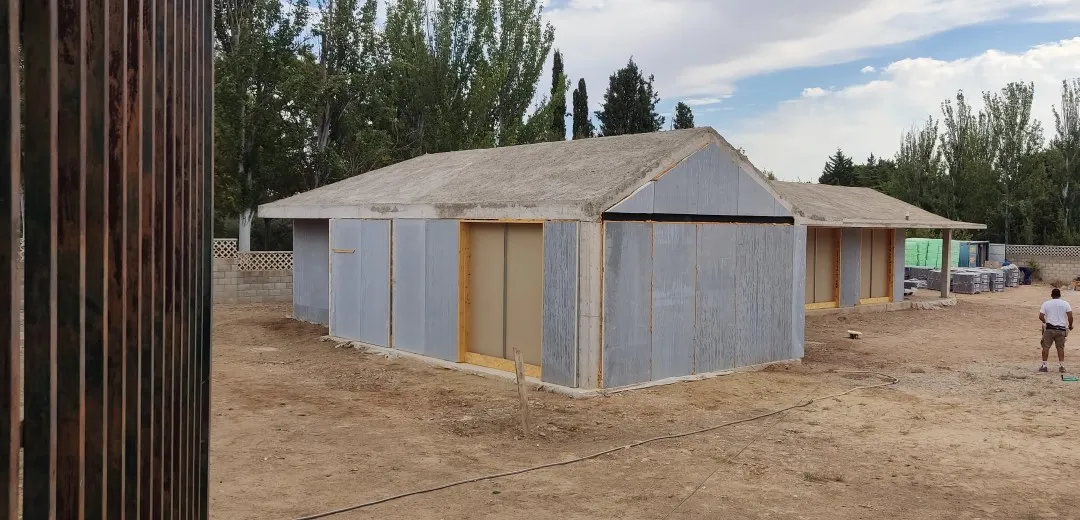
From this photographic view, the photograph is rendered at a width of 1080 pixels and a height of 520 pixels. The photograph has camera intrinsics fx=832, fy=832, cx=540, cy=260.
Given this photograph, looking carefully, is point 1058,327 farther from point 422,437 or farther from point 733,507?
point 422,437

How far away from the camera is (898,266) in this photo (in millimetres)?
23047

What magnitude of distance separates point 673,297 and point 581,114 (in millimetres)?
33373

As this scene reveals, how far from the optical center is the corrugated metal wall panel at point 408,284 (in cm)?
1293

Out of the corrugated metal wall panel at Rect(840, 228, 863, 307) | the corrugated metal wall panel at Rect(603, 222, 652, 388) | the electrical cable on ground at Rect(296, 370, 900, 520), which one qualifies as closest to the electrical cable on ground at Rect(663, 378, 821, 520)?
the electrical cable on ground at Rect(296, 370, 900, 520)

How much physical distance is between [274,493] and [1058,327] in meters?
11.5

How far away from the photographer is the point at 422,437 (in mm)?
8672

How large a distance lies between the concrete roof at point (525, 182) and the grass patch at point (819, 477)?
408cm

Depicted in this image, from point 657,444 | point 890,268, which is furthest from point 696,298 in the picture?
point 890,268

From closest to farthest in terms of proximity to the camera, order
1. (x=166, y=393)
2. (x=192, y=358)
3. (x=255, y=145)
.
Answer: (x=166, y=393) < (x=192, y=358) < (x=255, y=145)

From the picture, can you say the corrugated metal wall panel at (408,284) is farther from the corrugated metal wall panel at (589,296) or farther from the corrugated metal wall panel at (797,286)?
the corrugated metal wall panel at (797,286)

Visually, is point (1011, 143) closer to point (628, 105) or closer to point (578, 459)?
point (628, 105)

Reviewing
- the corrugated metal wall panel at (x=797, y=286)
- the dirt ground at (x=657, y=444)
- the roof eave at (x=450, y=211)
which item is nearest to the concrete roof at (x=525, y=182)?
the roof eave at (x=450, y=211)
